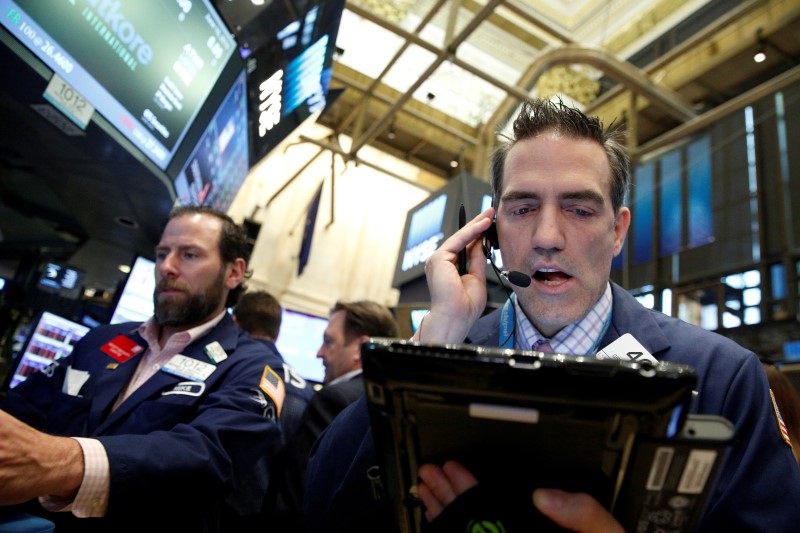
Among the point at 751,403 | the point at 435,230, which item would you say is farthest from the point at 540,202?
the point at 435,230

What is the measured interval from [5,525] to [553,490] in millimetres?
900

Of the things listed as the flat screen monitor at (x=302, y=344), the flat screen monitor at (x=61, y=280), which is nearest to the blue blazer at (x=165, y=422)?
the flat screen monitor at (x=61, y=280)

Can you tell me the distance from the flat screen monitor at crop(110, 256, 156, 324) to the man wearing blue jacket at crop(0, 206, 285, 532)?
0.77 metres

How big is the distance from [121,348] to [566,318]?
1567mm

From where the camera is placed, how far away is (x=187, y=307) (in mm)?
1965

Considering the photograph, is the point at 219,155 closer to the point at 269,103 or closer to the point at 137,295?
the point at 269,103

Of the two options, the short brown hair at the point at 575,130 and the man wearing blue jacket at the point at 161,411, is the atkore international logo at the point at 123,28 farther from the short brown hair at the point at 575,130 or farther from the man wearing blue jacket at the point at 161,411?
the short brown hair at the point at 575,130

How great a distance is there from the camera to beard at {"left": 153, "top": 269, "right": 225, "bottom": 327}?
1.94 m

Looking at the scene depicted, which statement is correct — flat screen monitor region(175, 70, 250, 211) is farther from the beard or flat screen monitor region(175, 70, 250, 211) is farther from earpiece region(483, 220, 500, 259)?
earpiece region(483, 220, 500, 259)

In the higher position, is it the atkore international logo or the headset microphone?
the atkore international logo

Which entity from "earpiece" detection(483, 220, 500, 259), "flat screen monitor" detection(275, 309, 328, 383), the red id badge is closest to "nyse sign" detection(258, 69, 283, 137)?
the red id badge

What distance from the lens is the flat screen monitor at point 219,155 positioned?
115 inches

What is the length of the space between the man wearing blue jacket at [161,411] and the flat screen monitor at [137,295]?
2.54 ft

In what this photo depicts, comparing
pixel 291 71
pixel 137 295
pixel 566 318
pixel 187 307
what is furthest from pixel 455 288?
pixel 291 71
